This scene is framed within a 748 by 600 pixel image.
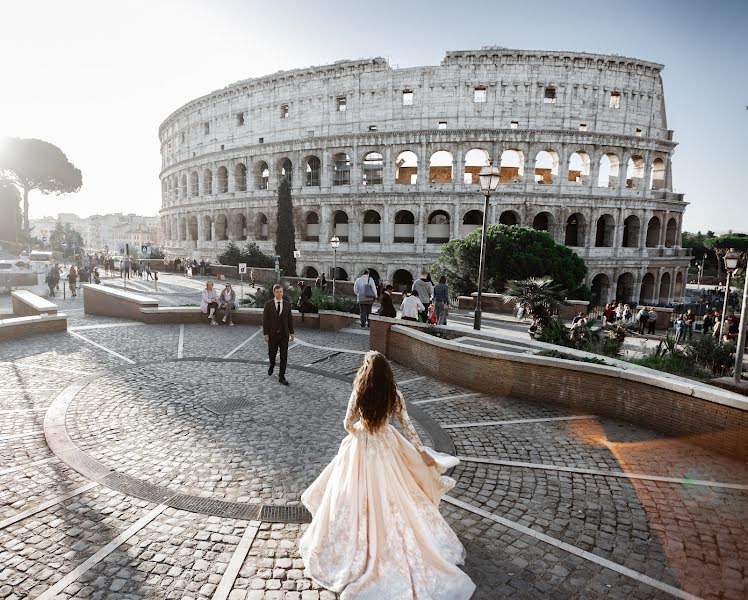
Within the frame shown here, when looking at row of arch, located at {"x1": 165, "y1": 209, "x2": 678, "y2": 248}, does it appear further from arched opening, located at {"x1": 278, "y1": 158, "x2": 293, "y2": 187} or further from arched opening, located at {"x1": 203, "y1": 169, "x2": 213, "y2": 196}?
arched opening, located at {"x1": 203, "y1": 169, "x2": 213, "y2": 196}

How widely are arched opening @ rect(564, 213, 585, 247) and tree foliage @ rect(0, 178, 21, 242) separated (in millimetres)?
67551

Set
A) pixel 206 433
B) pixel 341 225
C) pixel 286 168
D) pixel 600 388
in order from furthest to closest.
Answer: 1. pixel 286 168
2. pixel 341 225
3. pixel 600 388
4. pixel 206 433

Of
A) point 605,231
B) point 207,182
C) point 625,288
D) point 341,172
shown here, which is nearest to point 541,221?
point 605,231

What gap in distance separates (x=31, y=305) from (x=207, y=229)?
115 ft

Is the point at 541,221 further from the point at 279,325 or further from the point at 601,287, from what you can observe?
the point at 279,325

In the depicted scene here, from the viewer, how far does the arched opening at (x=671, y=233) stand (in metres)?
40.2

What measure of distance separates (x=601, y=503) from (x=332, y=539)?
3076 mm

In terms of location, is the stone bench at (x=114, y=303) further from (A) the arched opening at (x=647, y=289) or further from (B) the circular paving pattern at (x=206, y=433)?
(A) the arched opening at (x=647, y=289)

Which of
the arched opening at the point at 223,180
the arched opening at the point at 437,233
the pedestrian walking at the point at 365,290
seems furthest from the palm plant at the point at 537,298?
the arched opening at the point at 223,180

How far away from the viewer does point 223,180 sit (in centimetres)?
4550

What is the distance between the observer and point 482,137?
35125mm

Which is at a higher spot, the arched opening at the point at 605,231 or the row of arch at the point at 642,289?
the arched opening at the point at 605,231

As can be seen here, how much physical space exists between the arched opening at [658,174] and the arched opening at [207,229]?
4231cm

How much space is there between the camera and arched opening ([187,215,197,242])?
162 ft
